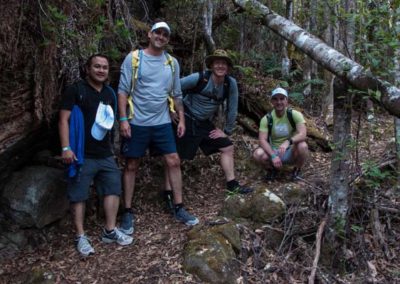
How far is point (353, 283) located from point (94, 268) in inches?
125

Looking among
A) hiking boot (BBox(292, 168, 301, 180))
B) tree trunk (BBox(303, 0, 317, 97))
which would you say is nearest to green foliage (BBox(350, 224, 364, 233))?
hiking boot (BBox(292, 168, 301, 180))

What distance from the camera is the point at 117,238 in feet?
18.1

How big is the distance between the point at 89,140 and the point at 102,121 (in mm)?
284

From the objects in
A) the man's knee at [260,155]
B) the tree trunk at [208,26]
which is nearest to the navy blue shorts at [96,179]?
the man's knee at [260,155]

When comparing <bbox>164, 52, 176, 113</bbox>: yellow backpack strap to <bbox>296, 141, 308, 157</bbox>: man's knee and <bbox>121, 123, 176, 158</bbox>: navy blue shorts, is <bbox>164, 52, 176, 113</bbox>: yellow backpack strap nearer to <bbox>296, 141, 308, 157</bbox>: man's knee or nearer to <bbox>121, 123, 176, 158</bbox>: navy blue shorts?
<bbox>121, 123, 176, 158</bbox>: navy blue shorts

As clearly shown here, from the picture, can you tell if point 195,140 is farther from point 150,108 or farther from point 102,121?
point 102,121

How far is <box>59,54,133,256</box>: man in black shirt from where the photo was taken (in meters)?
5.05

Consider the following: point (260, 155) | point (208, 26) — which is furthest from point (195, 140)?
point (208, 26)

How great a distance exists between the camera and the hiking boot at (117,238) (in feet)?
18.0

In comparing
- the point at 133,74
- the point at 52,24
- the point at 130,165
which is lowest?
the point at 130,165

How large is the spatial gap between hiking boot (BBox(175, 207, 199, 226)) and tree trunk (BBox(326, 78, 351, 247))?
177 centimetres

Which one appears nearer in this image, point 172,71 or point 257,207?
point 172,71

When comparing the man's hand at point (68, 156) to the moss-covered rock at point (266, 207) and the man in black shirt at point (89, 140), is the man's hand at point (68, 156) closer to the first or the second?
the man in black shirt at point (89, 140)

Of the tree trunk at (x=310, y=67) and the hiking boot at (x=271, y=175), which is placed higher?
the tree trunk at (x=310, y=67)
